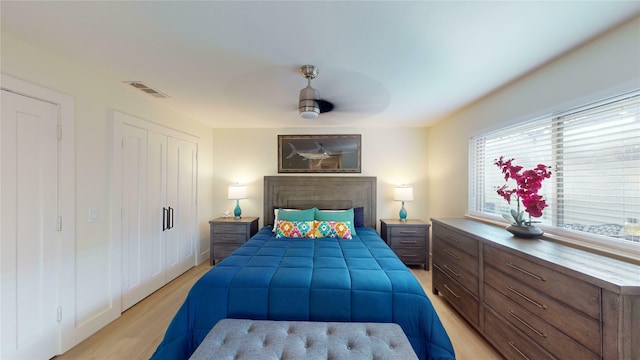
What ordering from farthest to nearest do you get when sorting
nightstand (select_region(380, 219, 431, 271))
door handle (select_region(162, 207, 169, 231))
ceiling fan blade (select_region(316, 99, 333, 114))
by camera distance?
nightstand (select_region(380, 219, 431, 271)) → door handle (select_region(162, 207, 169, 231)) → ceiling fan blade (select_region(316, 99, 333, 114))

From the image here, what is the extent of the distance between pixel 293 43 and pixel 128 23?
1.04m

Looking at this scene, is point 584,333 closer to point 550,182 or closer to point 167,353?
point 550,182

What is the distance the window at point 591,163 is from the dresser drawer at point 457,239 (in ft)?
1.95

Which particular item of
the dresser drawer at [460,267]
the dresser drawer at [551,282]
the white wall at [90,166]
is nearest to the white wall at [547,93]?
the dresser drawer at [460,267]

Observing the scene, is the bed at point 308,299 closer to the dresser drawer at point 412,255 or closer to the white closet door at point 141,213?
the white closet door at point 141,213

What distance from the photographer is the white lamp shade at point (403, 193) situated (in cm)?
371

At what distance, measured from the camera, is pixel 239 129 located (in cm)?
416

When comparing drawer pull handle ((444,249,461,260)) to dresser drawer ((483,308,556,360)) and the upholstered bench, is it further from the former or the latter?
the upholstered bench

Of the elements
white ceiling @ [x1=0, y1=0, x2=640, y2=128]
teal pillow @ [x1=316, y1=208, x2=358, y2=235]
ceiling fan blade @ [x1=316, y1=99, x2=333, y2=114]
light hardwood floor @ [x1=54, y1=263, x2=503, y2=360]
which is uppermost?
white ceiling @ [x1=0, y1=0, x2=640, y2=128]

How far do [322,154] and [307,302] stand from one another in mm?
2753

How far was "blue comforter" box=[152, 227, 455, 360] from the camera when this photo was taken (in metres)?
1.60

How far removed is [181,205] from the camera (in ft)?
11.1

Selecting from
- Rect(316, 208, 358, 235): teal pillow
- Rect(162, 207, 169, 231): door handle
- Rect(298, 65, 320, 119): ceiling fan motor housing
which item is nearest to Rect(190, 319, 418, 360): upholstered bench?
Rect(298, 65, 320, 119): ceiling fan motor housing

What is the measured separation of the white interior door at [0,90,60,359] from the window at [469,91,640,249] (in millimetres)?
4054
